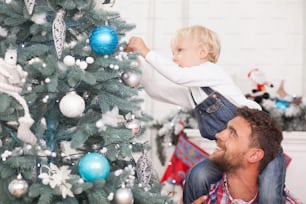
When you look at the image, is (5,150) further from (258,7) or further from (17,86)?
(258,7)

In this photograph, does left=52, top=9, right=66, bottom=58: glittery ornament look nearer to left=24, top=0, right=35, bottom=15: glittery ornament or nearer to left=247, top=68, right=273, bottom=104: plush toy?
left=24, top=0, right=35, bottom=15: glittery ornament

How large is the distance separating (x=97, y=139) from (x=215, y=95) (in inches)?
27.0

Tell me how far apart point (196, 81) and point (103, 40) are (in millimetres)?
636

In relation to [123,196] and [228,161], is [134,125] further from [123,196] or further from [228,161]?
[228,161]

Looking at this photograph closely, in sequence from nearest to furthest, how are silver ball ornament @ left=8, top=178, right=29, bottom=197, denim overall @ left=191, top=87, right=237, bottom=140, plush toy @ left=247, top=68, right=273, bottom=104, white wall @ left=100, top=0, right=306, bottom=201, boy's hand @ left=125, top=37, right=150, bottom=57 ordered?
silver ball ornament @ left=8, top=178, right=29, bottom=197, boy's hand @ left=125, top=37, right=150, bottom=57, denim overall @ left=191, top=87, right=237, bottom=140, plush toy @ left=247, top=68, right=273, bottom=104, white wall @ left=100, top=0, right=306, bottom=201

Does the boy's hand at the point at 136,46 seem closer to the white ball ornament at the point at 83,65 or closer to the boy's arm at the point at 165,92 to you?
the boy's arm at the point at 165,92

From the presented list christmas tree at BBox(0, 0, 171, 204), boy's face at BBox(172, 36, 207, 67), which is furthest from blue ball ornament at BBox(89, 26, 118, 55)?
boy's face at BBox(172, 36, 207, 67)

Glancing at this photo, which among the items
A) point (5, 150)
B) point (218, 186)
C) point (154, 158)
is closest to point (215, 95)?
point (218, 186)

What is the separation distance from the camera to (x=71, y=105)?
1.42 m

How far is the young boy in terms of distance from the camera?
2.02 metres

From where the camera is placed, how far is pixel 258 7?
3.75 metres

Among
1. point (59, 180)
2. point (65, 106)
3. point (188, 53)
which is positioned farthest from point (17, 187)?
point (188, 53)

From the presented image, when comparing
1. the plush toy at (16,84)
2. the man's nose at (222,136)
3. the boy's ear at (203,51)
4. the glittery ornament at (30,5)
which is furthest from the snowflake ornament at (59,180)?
the boy's ear at (203,51)

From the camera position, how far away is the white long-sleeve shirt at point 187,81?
79.4 inches
